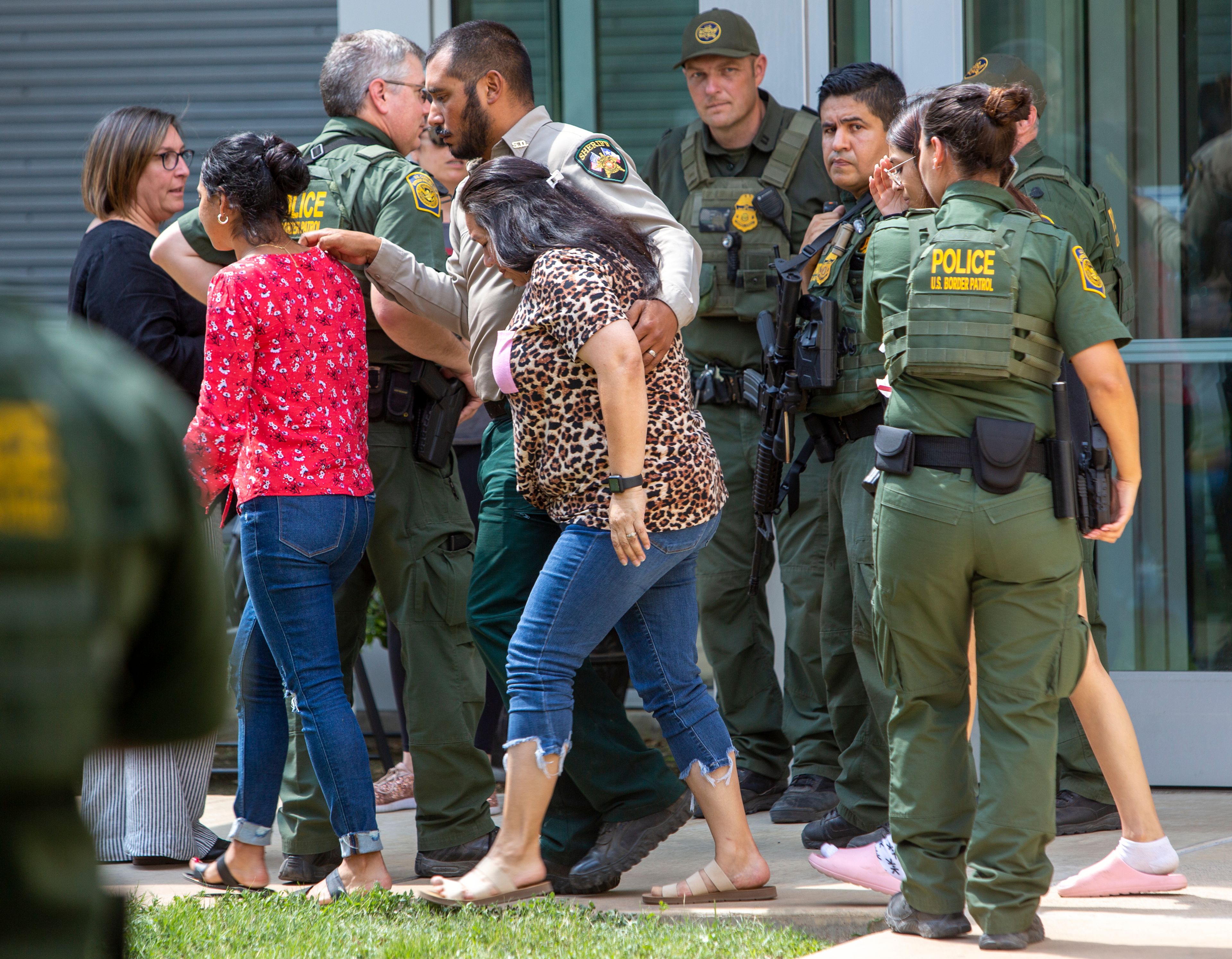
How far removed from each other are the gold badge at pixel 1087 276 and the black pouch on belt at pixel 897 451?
0.47m

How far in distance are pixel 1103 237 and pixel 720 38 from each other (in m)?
1.44

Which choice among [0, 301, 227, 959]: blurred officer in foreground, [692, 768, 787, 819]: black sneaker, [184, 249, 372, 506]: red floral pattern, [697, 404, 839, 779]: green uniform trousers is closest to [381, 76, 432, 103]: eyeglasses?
[184, 249, 372, 506]: red floral pattern

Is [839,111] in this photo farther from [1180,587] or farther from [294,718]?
[294,718]

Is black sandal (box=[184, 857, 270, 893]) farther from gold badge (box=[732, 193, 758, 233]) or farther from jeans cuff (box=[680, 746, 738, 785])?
gold badge (box=[732, 193, 758, 233])

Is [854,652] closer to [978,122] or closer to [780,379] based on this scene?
→ [780,379]

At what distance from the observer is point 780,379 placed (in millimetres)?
Answer: 4020

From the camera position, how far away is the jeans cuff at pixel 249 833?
3.55 meters

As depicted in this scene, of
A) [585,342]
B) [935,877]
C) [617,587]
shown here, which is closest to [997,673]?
[935,877]

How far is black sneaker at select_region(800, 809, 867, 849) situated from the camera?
3758 mm

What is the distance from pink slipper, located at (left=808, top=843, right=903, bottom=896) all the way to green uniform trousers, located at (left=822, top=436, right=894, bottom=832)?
33cm

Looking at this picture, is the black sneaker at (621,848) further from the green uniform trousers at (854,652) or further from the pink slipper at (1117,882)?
the pink slipper at (1117,882)

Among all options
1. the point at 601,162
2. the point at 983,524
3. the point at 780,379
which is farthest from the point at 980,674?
the point at 601,162

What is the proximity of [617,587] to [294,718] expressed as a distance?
1.16 meters

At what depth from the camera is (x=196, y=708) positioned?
1162 mm
